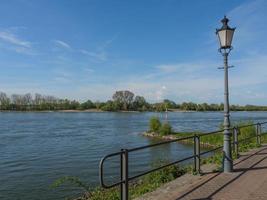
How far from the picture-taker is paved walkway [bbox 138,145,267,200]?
25.5ft

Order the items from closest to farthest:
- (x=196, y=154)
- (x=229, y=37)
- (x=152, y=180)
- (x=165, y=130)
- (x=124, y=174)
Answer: (x=124, y=174)
(x=196, y=154)
(x=229, y=37)
(x=152, y=180)
(x=165, y=130)

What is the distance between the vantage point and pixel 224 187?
28.1 feet

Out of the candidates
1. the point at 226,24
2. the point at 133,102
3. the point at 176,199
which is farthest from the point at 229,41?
the point at 133,102

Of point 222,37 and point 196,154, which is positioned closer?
point 196,154

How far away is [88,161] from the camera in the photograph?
2603 cm

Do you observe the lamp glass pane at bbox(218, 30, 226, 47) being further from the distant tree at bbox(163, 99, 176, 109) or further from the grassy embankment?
the distant tree at bbox(163, 99, 176, 109)

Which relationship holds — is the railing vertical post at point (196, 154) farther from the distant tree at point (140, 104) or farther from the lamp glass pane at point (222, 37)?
the distant tree at point (140, 104)

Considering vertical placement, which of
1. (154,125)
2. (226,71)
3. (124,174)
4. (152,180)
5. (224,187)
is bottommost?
(152,180)

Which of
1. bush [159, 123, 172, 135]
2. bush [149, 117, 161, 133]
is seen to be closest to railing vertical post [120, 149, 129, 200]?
bush [159, 123, 172, 135]

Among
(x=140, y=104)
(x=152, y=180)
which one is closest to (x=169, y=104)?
(x=140, y=104)

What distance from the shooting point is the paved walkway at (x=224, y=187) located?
777 centimetres

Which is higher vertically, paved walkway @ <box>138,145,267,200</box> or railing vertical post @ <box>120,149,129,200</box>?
railing vertical post @ <box>120,149,129,200</box>

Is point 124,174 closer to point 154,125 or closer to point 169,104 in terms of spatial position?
point 154,125

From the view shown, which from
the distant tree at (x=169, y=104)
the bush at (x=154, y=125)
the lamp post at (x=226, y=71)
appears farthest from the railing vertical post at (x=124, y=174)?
the distant tree at (x=169, y=104)
